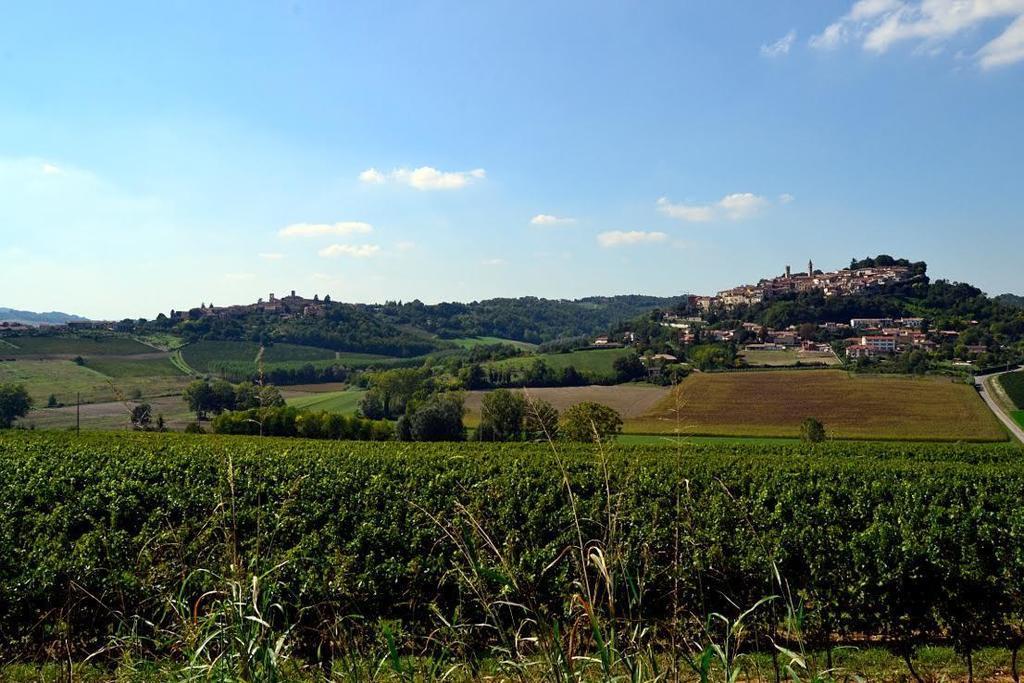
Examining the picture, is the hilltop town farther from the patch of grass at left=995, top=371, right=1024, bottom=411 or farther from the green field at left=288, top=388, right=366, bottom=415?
the green field at left=288, top=388, right=366, bottom=415

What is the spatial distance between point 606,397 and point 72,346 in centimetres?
6223

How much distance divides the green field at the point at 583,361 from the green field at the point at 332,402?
52.6ft

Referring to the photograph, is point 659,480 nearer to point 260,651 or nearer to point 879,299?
point 260,651

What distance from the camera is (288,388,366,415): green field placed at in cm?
5408

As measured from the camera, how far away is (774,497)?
395 inches

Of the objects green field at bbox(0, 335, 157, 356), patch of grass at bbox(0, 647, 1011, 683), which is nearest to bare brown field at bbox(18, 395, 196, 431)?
patch of grass at bbox(0, 647, 1011, 683)

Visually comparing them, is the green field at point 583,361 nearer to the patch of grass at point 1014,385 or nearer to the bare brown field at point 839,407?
the bare brown field at point 839,407

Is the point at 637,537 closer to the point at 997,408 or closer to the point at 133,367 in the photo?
the point at 997,408

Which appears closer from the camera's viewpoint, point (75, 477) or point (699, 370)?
point (75, 477)

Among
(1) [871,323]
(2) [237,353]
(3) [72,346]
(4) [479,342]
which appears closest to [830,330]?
(1) [871,323]

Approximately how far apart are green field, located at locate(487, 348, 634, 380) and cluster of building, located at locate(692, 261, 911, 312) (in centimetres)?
5158

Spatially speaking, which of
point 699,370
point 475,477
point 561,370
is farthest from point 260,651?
point 699,370

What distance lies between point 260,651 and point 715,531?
7326mm

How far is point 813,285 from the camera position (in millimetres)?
130875
